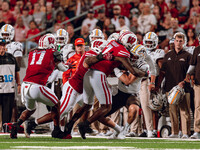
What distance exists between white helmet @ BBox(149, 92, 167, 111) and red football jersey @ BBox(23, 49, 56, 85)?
2.42m

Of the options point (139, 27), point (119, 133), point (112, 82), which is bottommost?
point (119, 133)

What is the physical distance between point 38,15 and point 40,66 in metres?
7.78

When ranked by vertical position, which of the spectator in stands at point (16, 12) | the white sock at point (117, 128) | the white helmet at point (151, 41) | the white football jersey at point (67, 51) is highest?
the spectator in stands at point (16, 12)

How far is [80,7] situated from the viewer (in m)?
16.5

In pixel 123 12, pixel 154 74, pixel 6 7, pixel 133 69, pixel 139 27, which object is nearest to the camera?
pixel 133 69

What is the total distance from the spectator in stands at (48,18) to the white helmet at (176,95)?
21.4 feet

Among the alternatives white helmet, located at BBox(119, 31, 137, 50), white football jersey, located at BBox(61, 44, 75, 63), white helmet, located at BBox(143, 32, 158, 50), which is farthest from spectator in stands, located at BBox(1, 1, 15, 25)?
white helmet, located at BBox(119, 31, 137, 50)

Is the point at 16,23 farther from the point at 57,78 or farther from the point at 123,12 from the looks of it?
the point at 57,78

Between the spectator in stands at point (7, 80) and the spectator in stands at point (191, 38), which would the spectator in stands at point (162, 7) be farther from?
the spectator in stands at point (7, 80)

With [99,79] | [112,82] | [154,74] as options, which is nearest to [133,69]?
[99,79]

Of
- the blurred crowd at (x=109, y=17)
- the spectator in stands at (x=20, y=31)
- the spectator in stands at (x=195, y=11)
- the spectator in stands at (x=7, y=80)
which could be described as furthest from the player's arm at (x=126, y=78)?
the spectator in stands at (x=20, y=31)

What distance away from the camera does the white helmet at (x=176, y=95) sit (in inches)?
398

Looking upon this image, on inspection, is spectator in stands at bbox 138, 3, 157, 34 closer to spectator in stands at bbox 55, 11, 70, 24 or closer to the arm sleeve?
spectator in stands at bbox 55, 11, 70, 24

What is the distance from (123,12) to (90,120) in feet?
25.0
